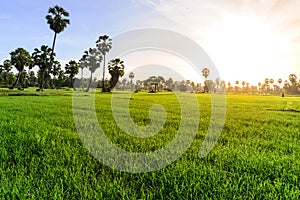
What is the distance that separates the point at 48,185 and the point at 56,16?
46.8m

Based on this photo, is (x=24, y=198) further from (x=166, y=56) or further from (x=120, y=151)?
(x=166, y=56)

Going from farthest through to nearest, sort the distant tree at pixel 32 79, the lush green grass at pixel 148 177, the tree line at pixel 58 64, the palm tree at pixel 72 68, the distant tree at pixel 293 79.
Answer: the distant tree at pixel 293 79, the distant tree at pixel 32 79, the palm tree at pixel 72 68, the tree line at pixel 58 64, the lush green grass at pixel 148 177

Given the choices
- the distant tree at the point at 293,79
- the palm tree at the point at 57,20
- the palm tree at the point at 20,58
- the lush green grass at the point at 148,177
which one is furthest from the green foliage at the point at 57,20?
the distant tree at the point at 293,79

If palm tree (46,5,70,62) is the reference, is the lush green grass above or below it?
below

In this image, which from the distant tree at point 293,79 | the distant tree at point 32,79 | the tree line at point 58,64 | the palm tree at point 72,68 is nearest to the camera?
the tree line at point 58,64

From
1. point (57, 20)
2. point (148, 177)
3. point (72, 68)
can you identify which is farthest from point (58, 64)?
point (148, 177)

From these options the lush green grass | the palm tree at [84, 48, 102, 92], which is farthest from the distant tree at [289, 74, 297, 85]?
the lush green grass

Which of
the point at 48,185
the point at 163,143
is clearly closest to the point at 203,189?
the point at 48,185

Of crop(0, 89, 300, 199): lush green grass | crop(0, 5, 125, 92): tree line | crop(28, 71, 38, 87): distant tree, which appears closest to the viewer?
crop(0, 89, 300, 199): lush green grass

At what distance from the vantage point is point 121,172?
2.73 meters

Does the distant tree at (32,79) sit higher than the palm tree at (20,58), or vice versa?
the palm tree at (20,58)

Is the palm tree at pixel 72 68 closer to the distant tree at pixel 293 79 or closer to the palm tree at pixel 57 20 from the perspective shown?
the palm tree at pixel 57 20

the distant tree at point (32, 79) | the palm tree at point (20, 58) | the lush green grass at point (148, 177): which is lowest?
the lush green grass at point (148, 177)

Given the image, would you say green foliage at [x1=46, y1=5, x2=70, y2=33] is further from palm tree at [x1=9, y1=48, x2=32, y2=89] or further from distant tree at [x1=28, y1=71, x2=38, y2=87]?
distant tree at [x1=28, y1=71, x2=38, y2=87]
